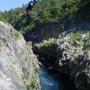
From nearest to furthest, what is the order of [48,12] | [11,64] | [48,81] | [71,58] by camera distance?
[11,64] → [48,81] → [71,58] → [48,12]

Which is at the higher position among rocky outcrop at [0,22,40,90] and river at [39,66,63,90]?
river at [39,66,63,90]

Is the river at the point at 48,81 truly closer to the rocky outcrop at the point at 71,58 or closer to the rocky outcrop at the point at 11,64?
the rocky outcrop at the point at 71,58

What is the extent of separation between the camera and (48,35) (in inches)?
6299

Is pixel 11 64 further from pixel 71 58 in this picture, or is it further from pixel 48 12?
pixel 48 12

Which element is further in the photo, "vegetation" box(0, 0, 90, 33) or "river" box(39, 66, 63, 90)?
"vegetation" box(0, 0, 90, 33)

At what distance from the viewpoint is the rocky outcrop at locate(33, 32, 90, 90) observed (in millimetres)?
68875

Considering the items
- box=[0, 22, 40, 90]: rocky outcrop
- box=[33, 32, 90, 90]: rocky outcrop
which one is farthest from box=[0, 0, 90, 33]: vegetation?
box=[0, 22, 40, 90]: rocky outcrop

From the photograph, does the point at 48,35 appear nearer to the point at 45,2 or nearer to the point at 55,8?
the point at 55,8

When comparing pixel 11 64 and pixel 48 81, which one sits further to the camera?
pixel 48 81

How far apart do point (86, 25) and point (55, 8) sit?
122ft

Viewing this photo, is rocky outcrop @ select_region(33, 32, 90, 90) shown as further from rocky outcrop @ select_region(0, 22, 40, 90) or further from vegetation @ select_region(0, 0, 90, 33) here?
vegetation @ select_region(0, 0, 90, 33)

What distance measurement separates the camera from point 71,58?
293 feet

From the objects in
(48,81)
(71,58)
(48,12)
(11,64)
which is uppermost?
(48,12)

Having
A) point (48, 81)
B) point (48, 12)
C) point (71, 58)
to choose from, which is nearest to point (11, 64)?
point (48, 81)
